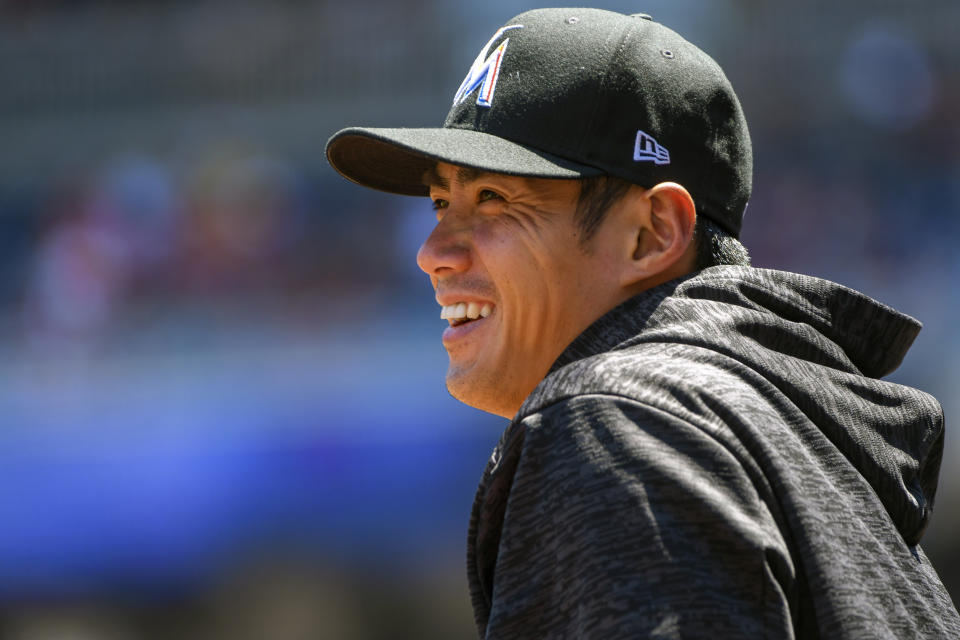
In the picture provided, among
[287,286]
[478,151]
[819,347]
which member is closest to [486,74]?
[478,151]

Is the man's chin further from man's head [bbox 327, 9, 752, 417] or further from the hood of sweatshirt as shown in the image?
the hood of sweatshirt

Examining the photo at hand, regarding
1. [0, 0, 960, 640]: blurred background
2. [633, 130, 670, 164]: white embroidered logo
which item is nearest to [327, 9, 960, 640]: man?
[633, 130, 670, 164]: white embroidered logo

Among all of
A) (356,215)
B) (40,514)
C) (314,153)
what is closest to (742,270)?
(40,514)

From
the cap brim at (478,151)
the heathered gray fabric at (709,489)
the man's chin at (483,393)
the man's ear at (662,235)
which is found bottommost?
the heathered gray fabric at (709,489)

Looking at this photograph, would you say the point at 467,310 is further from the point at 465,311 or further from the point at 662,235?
the point at 662,235

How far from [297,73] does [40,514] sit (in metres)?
4.40

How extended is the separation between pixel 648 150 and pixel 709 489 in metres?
0.55

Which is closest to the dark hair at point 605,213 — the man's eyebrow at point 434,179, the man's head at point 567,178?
the man's head at point 567,178

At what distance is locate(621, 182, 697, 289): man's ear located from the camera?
4.90 ft

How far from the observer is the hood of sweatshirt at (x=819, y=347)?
1.25m

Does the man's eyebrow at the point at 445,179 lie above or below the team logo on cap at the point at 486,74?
below

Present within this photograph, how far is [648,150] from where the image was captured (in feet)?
4.84

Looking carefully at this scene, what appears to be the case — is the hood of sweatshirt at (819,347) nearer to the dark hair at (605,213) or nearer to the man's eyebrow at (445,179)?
the dark hair at (605,213)

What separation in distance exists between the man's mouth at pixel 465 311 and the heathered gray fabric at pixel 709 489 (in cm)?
30
